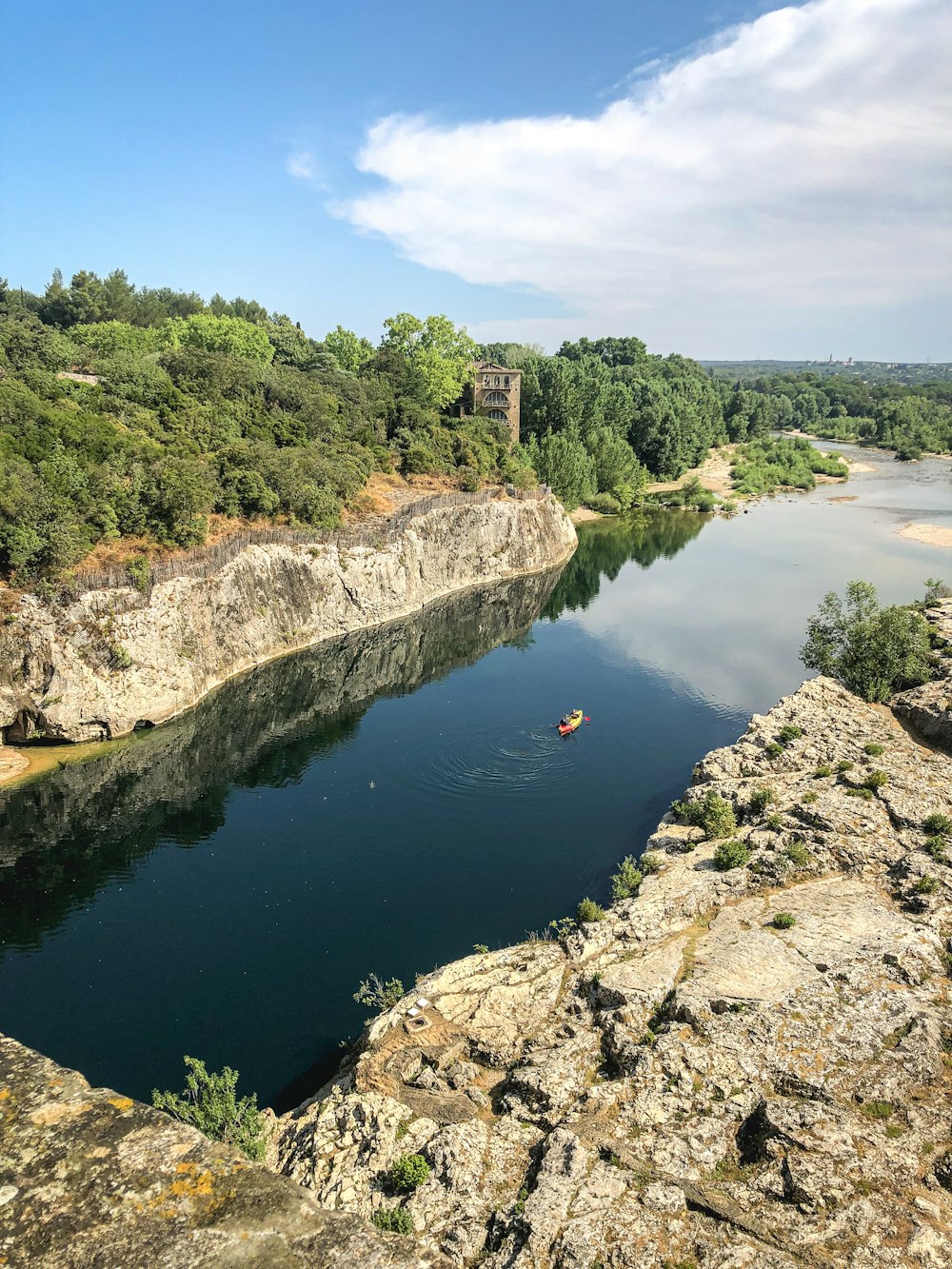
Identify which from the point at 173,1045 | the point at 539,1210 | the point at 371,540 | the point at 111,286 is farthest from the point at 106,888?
the point at 111,286

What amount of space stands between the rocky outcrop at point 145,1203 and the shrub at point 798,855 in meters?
24.4

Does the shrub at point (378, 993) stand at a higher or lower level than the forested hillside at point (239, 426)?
lower

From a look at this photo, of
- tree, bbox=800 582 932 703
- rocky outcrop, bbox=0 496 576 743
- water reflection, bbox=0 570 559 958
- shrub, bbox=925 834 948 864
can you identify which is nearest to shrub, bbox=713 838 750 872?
shrub, bbox=925 834 948 864

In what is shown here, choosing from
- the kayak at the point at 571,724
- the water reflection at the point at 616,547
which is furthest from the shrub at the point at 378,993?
the water reflection at the point at 616,547

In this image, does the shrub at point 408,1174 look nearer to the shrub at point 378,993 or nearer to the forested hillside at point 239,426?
the shrub at point 378,993

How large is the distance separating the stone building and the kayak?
3050 inches

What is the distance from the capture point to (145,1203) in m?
8.32

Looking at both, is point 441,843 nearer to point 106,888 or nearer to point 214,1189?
point 106,888

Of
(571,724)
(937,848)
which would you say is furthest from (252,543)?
(937,848)

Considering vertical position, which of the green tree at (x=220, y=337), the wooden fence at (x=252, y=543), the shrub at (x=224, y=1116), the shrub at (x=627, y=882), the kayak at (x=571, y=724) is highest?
the green tree at (x=220, y=337)

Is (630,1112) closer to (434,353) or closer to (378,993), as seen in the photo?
(378,993)

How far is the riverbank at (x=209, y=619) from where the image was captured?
45250 millimetres

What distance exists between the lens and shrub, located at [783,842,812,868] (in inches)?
1174

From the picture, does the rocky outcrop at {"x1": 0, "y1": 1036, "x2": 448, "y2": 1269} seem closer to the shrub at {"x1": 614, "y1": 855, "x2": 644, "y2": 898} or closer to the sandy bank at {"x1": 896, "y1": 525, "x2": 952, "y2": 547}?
the shrub at {"x1": 614, "y1": 855, "x2": 644, "y2": 898}
